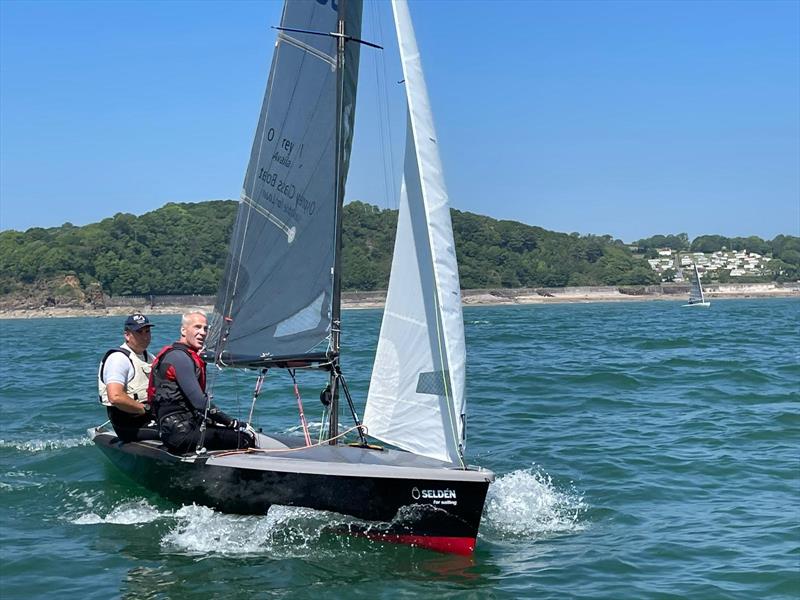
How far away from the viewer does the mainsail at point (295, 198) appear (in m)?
8.88

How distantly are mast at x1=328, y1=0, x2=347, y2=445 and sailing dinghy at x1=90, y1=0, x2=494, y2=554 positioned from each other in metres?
0.01

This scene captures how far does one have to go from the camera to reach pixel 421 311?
7.93 meters

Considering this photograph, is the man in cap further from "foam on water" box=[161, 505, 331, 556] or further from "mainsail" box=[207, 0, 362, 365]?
"foam on water" box=[161, 505, 331, 556]

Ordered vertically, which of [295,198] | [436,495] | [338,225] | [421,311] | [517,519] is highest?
[295,198]

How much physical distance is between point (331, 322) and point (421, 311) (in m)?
1.36

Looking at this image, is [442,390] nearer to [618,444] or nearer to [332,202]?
[332,202]

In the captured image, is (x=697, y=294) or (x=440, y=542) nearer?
(x=440, y=542)

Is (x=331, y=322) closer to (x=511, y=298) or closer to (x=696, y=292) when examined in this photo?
(x=696, y=292)

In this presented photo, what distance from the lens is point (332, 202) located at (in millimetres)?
8938

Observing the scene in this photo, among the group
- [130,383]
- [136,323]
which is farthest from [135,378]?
[136,323]

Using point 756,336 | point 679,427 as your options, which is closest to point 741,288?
point 756,336

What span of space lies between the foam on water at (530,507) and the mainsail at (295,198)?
2.28 metres

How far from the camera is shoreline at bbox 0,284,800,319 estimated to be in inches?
3804

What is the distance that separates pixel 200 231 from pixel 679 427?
112 metres
